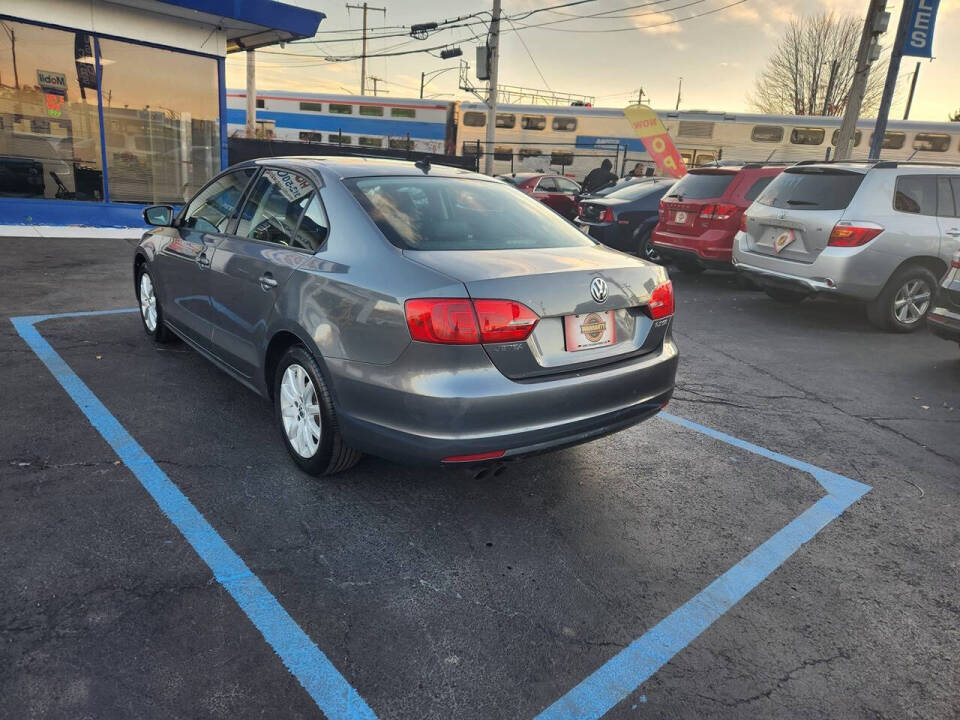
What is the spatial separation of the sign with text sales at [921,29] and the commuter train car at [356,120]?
59.6 feet

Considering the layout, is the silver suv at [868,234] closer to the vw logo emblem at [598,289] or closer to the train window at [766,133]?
the vw logo emblem at [598,289]

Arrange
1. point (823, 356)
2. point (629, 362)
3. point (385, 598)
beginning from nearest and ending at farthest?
1. point (385, 598)
2. point (629, 362)
3. point (823, 356)

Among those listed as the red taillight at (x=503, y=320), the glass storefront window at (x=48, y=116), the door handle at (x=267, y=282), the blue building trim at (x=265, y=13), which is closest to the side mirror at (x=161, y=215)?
the door handle at (x=267, y=282)

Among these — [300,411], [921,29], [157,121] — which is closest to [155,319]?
[300,411]

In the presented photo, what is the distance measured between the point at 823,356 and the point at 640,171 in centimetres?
2016

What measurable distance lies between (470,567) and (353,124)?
2856cm

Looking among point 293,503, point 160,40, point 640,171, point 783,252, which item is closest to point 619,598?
point 293,503

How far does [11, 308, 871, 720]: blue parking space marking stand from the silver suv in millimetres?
3894

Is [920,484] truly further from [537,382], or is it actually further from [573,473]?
[537,382]

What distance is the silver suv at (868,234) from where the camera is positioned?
22.6ft

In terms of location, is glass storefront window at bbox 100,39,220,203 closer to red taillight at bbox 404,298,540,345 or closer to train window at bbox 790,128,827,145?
red taillight at bbox 404,298,540,345

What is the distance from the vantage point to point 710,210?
354 inches

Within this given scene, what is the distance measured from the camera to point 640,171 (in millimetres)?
25000

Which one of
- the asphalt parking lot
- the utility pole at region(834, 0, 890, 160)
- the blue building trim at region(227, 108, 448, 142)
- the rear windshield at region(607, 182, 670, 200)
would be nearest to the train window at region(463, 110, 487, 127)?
the blue building trim at region(227, 108, 448, 142)
